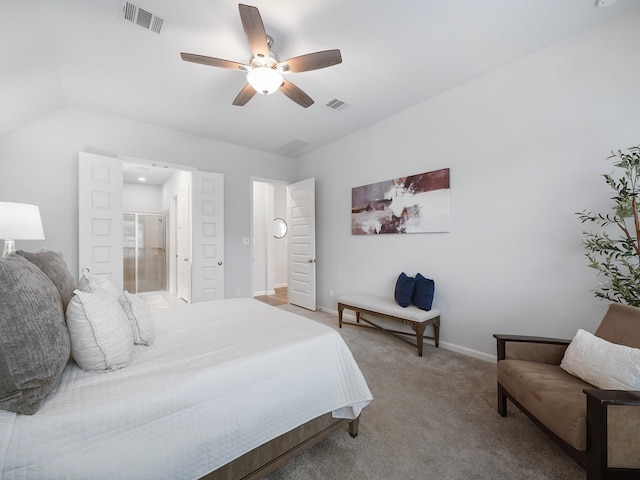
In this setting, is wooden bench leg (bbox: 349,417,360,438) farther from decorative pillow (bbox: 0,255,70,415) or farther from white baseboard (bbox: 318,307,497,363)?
white baseboard (bbox: 318,307,497,363)

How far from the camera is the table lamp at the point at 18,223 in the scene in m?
1.92

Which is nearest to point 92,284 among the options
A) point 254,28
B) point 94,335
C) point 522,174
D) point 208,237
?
point 94,335

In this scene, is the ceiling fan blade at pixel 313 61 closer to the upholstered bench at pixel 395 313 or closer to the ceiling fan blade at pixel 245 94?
the ceiling fan blade at pixel 245 94

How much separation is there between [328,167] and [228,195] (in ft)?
5.78

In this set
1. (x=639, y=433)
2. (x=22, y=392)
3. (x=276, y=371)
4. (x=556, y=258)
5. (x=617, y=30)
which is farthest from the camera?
(x=556, y=258)

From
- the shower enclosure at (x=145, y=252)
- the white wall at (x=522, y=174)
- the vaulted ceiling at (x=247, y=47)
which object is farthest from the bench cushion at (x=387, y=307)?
the shower enclosure at (x=145, y=252)

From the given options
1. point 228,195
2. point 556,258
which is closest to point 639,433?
point 556,258

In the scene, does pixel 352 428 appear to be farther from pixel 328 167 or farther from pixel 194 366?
pixel 328 167

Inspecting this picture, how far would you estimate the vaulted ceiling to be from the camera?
1.89 meters

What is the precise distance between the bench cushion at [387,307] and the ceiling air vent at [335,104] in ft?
8.05

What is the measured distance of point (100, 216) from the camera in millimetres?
3336

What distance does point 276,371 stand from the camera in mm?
1348

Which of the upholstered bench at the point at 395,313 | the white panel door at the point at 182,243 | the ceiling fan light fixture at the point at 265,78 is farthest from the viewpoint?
the white panel door at the point at 182,243

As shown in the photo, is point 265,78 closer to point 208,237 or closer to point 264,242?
point 208,237
